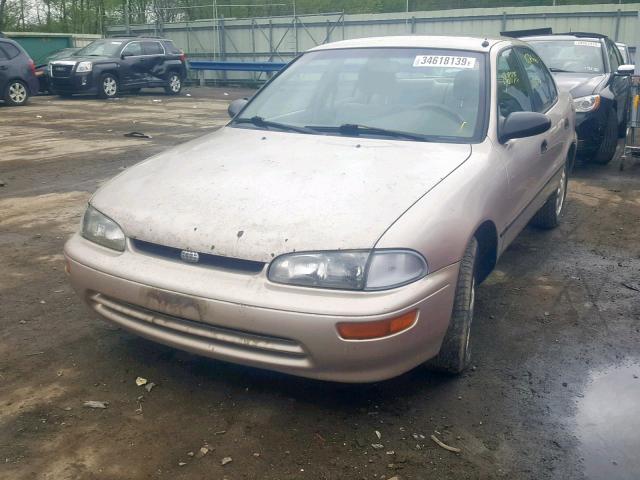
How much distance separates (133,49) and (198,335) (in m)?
18.3

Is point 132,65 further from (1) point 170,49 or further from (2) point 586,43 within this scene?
(2) point 586,43

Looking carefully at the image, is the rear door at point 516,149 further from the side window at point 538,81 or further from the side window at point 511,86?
the side window at point 538,81

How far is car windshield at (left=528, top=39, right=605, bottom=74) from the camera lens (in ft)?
29.7

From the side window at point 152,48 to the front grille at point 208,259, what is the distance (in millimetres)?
18185

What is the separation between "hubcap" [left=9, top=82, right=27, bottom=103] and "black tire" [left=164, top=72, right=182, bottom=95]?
516 centimetres

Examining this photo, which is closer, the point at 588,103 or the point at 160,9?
the point at 588,103

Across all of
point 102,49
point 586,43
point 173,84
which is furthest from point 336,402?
point 173,84

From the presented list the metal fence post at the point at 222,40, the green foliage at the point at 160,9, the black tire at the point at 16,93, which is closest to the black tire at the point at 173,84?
the black tire at the point at 16,93

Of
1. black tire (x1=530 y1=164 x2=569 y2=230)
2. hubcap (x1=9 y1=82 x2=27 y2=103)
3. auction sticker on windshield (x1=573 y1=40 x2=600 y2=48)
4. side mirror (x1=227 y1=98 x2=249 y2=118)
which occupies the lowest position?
black tire (x1=530 y1=164 x2=569 y2=230)

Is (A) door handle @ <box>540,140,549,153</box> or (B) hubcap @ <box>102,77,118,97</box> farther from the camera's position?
(B) hubcap @ <box>102,77,118,97</box>

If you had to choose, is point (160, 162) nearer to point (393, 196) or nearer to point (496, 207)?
point (393, 196)

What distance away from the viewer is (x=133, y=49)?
19.6 meters

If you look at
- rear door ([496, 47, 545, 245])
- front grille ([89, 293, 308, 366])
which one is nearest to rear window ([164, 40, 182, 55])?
rear door ([496, 47, 545, 245])

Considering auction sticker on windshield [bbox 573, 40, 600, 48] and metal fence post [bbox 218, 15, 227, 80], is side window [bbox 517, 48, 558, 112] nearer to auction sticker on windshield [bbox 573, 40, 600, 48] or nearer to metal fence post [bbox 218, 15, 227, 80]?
auction sticker on windshield [bbox 573, 40, 600, 48]
